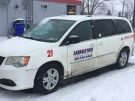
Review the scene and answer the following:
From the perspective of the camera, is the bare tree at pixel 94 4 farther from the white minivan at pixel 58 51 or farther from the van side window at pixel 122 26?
the white minivan at pixel 58 51

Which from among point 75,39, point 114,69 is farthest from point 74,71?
point 114,69

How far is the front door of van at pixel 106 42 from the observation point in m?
6.46

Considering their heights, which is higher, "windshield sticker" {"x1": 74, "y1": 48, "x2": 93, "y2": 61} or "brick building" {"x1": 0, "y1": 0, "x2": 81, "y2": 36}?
"brick building" {"x1": 0, "y1": 0, "x2": 81, "y2": 36}

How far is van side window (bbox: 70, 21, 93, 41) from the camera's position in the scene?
19.4 ft

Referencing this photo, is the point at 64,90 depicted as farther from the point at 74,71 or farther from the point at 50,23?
the point at 50,23

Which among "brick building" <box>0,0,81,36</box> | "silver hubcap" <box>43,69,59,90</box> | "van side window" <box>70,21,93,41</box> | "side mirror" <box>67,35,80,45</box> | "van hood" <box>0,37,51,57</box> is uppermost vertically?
"brick building" <box>0,0,81,36</box>

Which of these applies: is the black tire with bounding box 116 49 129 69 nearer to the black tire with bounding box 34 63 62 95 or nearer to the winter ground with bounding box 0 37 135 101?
the winter ground with bounding box 0 37 135 101

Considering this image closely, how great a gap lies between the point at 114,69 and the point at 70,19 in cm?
241

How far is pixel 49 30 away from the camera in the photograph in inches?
232

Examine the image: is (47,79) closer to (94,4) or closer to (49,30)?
(49,30)

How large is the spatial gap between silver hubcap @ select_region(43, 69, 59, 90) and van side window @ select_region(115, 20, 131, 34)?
9.17 ft

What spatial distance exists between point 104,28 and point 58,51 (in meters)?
1.98

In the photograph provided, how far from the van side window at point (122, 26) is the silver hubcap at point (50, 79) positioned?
2.79 meters

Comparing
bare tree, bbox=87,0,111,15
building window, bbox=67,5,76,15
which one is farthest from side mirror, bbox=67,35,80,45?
bare tree, bbox=87,0,111,15
